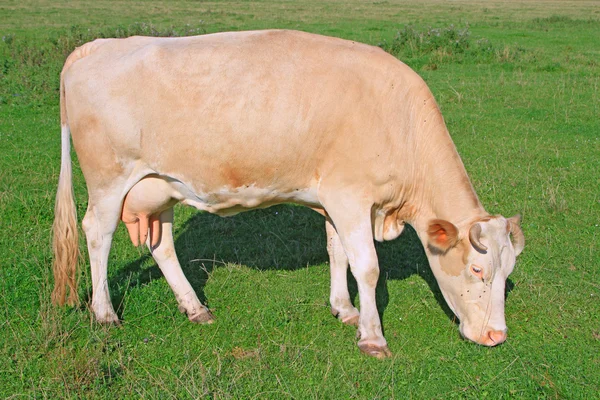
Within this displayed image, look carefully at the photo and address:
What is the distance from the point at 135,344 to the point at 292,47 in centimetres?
247

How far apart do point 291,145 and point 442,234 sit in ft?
4.11

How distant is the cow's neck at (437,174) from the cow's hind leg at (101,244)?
2.32 metres

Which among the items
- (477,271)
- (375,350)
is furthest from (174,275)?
(477,271)

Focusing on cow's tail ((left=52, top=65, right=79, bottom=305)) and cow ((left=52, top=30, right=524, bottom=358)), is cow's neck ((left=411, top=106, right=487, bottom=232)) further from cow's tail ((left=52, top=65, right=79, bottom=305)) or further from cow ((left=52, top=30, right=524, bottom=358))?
cow's tail ((left=52, top=65, right=79, bottom=305))

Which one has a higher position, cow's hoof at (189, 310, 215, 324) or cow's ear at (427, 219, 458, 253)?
cow's ear at (427, 219, 458, 253)

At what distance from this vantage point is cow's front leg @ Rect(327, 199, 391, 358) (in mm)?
4938

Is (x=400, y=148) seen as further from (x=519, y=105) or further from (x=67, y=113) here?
(x=519, y=105)

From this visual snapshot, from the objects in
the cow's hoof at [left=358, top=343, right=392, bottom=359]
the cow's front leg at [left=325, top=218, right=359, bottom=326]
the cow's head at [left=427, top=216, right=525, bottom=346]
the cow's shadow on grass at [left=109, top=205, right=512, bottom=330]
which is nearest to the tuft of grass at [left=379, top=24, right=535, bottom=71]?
the cow's shadow on grass at [left=109, top=205, right=512, bottom=330]

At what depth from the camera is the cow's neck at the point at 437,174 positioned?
199 inches

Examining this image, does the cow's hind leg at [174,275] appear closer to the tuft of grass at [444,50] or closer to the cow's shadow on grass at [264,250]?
the cow's shadow on grass at [264,250]

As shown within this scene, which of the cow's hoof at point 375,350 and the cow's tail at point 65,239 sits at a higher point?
the cow's tail at point 65,239

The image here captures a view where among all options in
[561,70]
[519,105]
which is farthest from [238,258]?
[561,70]

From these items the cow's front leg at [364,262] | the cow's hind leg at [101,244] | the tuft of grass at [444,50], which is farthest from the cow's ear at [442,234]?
the tuft of grass at [444,50]

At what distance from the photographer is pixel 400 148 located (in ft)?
16.5
